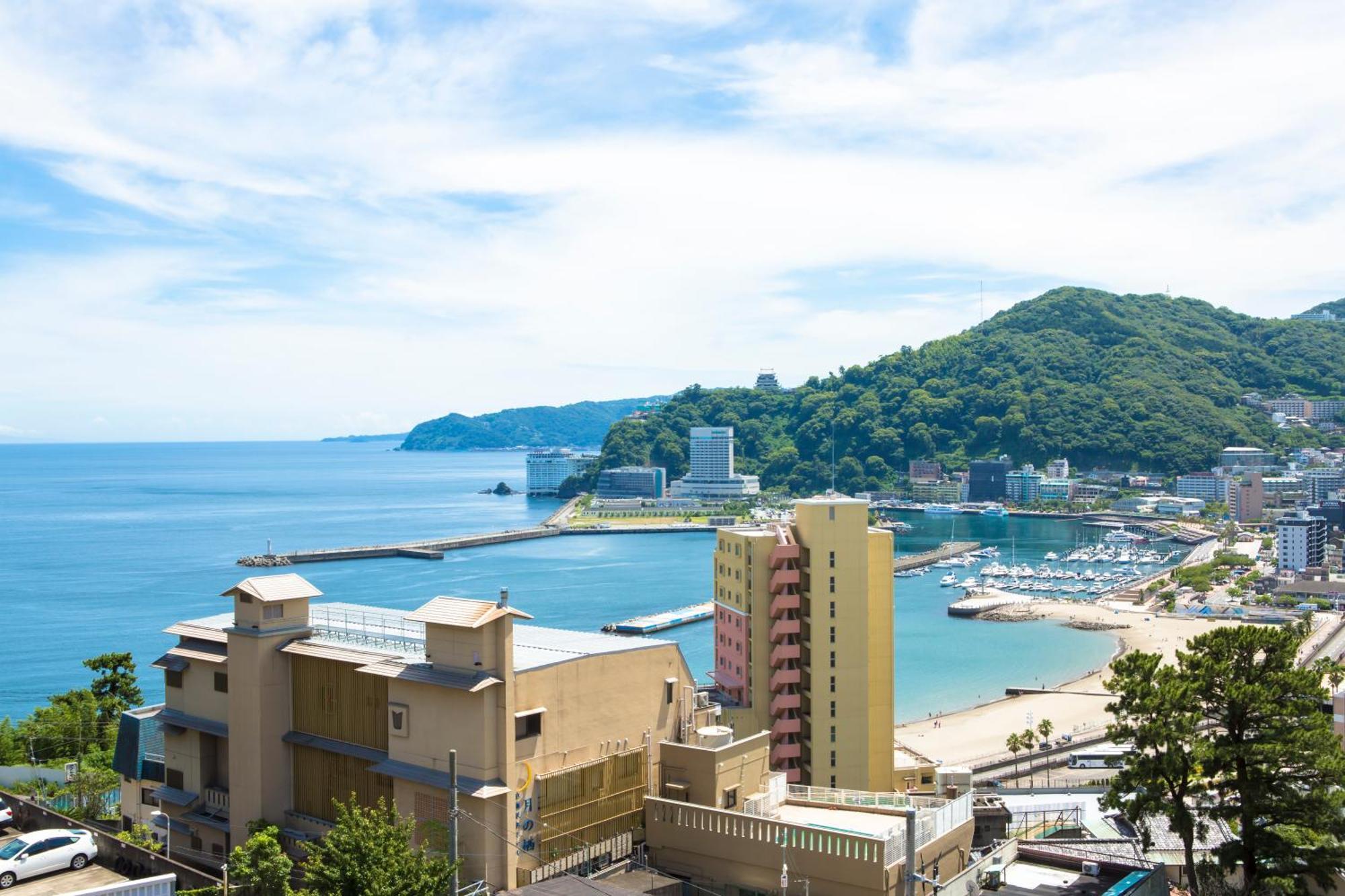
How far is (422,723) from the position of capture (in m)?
8.04

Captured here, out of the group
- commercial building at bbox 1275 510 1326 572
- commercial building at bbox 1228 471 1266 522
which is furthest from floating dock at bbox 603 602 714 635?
commercial building at bbox 1228 471 1266 522

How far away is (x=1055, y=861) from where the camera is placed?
860cm

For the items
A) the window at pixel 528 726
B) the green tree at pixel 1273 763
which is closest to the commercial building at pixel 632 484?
the green tree at pixel 1273 763

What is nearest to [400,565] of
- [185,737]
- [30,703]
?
[30,703]

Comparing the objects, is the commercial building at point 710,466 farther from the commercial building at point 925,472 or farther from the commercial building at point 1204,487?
the commercial building at point 1204,487

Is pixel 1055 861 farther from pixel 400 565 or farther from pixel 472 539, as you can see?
pixel 472 539

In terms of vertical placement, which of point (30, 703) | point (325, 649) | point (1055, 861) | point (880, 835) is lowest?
point (30, 703)

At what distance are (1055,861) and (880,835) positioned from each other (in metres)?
1.91

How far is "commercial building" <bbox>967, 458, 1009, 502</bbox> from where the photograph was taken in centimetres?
9938

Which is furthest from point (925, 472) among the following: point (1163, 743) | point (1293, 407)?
point (1163, 743)

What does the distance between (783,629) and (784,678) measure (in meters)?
0.75

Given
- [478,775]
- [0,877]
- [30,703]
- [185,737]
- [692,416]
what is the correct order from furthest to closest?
1. [692,416]
2. [30,703]
3. [185,737]
4. [478,775]
5. [0,877]

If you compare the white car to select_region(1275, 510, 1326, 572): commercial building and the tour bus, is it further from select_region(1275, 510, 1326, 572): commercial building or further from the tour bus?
select_region(1275, 510, 1326, 572): commercial building

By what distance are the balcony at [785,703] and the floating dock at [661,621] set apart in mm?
25750
